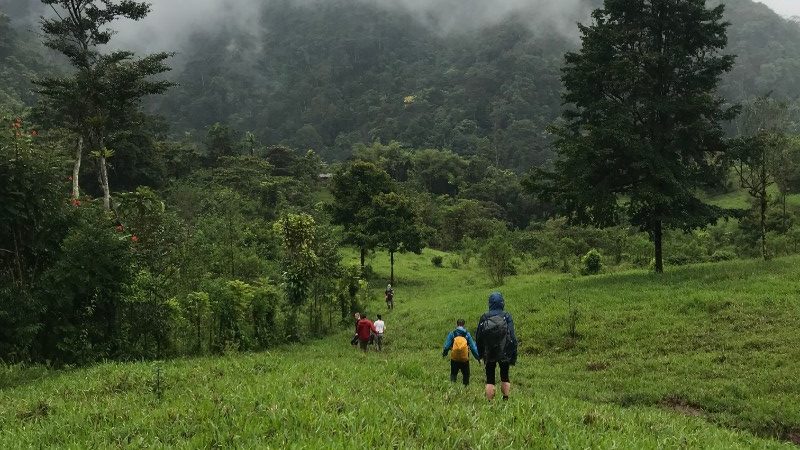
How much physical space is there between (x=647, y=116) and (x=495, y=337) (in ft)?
69.5

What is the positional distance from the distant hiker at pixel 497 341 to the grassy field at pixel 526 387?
0.55 meters

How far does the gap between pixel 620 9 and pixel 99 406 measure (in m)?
28.0

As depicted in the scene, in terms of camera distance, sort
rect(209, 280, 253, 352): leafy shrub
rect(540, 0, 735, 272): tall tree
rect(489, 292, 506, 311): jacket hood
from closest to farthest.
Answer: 1. rect(489, 292, 506, 311): jacket hood
2. rect(209, 280, 253, 352): leafy shrub
3. rect(540, 0, 735, 272): tall tree

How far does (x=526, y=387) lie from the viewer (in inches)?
555

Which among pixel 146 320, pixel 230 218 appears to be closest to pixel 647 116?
pixel 146 320

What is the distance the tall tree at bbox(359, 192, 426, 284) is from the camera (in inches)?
1661

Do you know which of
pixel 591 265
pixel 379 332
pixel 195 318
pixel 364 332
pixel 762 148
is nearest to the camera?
pixel 195 318

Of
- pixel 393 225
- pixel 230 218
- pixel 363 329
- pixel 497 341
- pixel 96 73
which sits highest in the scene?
pixel 96 73

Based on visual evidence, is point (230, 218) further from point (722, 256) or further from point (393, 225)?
point (722, 256)

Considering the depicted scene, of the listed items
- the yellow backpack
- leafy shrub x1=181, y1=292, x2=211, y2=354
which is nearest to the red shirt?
leafy shrub x1=181, y1=292, x2=211, y2=354

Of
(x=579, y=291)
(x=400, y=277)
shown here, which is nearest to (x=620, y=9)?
(x=579, y=291)

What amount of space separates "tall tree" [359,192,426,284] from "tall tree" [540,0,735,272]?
16.7 meters

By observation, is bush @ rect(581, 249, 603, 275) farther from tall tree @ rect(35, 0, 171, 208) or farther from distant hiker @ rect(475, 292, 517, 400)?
distant hiker @ rect(475, 292, 517, 400)

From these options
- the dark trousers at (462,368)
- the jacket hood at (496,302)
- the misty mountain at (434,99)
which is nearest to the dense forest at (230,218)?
the dark trousers at (462,368)
